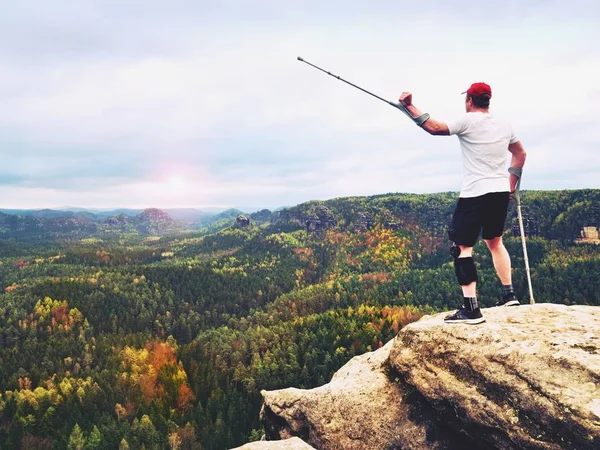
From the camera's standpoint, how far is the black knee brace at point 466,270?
431 inches

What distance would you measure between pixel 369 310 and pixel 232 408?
7715 cm

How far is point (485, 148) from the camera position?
10.4 meters

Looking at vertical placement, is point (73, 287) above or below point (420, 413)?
below

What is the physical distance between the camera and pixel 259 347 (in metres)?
120

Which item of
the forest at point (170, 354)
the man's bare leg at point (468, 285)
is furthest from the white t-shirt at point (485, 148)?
the forest at point (170, 354)

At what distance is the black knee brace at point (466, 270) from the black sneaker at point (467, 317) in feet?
3.57

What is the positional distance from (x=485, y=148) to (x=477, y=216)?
1.95 metres

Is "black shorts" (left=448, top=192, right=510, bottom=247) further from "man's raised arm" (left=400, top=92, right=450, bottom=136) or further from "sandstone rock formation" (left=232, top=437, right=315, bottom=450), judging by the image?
"sandstone rock formation" (left=232, top=437, right=315, bottom=450)

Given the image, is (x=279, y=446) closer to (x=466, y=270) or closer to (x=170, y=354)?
(x=466, y=270)

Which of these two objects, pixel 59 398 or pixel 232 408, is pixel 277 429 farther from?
pixel 59 398

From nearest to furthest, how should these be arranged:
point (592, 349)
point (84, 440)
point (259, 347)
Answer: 1. point (592, 349)
2. point (84, 440)
3. point (259, 347)

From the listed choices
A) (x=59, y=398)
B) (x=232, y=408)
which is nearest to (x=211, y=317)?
(x=59, y=398)

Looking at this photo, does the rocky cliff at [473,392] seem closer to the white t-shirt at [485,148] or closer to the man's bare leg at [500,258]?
the man's bare leg at [500,258]

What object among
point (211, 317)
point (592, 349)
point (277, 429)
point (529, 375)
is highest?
Result: point (592, 349)
